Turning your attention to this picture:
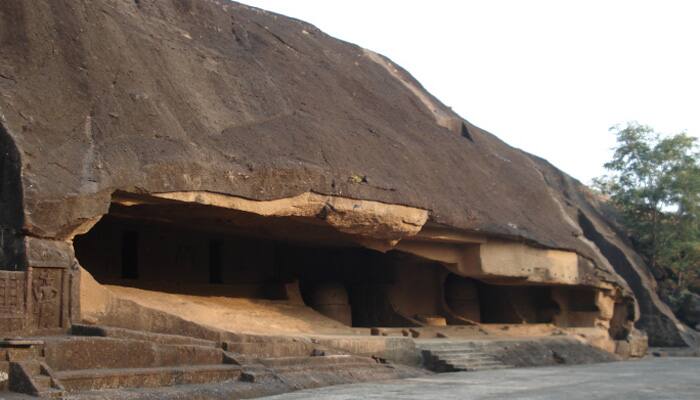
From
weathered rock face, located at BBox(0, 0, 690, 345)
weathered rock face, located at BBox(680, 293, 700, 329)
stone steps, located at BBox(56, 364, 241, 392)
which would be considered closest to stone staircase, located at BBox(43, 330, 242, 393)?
stone steps, located at BBox(56, 364, 241, 392)

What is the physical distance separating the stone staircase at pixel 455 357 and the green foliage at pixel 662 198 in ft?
37.7

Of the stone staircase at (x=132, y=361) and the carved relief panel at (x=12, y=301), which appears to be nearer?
the stone staircase at (x=132, y=361)

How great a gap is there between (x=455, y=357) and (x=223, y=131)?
4.84 meters

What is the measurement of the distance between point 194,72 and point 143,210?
7.15 ft

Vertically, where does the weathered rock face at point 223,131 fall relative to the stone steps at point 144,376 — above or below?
above

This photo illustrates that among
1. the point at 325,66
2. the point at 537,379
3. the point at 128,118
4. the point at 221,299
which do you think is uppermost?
the point at 325,66

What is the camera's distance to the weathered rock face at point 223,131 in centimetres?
925

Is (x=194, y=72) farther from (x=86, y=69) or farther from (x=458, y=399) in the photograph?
(x=458, y=399)

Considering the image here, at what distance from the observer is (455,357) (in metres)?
13.1

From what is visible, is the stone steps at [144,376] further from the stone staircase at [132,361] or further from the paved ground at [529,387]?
the paved ground at [529,387]

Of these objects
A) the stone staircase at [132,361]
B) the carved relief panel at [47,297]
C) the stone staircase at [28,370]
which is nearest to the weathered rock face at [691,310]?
the stone staircase at [132,361]

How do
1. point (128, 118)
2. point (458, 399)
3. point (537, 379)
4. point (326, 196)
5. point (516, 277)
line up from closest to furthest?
point (458, 399)
point (128, 118)
point (537, 379)
point (326, 196)
point (516, 277)

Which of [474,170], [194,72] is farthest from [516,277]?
[194,72]

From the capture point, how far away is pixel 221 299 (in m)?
12.9
